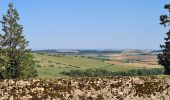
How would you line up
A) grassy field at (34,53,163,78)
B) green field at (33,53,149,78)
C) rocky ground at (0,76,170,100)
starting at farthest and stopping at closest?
1. grassy field at (34,53,163,78)
2. green field at (33,53,149,78)
3. rocky ground at (0,76,170,100)

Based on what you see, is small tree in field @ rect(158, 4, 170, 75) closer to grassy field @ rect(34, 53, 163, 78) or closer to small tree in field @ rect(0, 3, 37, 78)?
small tree in field @ rect(0, 3, 37, 78)

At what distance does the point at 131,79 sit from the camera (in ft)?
107

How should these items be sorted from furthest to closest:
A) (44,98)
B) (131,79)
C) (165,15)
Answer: (165,15) < (131,79) < (44,98)

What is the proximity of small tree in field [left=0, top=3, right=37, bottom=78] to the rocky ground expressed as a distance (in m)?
50.1

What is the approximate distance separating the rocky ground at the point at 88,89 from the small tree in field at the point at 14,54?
50079mm

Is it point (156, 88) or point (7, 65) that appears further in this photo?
point (7, 65)

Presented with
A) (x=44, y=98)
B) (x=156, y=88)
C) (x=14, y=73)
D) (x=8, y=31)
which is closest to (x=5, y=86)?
(x=44, y=98)

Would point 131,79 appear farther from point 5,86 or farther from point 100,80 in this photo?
point 5,86

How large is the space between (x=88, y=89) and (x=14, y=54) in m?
56.3

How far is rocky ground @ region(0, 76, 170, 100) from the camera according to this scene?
30.8m

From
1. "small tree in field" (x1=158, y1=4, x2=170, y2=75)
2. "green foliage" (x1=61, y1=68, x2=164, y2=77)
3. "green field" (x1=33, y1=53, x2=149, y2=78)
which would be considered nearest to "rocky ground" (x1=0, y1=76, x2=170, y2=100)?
"small tree in field" (x1=158, y1=4, x2=170, y2=75)

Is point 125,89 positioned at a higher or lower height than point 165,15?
lower

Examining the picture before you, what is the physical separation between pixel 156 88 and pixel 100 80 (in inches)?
155

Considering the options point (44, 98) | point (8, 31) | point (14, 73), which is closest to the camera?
point (44, 98)
